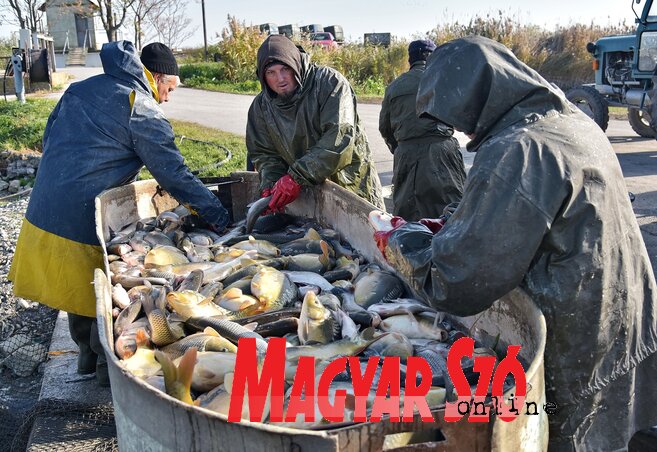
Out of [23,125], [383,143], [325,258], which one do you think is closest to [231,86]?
[23,125]

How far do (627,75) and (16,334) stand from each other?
13120mm

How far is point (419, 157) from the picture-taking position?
611 centimetres

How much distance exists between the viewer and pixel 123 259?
170 inches

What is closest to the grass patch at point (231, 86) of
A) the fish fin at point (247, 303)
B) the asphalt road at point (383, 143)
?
the asphalt road at point (383, 143)

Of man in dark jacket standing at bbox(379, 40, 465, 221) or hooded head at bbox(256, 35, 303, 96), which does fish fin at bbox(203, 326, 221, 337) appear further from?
man in dark jacket standing at bbox(379, 40, 465, 221)

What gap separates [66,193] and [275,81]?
1.80 m

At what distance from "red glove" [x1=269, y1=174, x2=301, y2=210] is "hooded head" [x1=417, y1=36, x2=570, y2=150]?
2.70m

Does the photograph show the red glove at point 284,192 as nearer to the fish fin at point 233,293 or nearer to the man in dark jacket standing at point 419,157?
the man in dark jacket standing at point 419,157

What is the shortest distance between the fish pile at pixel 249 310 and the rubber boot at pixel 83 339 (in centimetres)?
66

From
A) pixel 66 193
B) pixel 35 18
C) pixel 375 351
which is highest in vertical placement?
pixel 35 18

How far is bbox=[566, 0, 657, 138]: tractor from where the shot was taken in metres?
13.2

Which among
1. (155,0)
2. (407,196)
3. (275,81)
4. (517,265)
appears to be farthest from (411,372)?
(155,0)

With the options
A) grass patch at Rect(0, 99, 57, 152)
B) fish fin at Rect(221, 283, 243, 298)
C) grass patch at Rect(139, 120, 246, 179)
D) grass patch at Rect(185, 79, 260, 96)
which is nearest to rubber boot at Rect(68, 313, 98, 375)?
fish fin at Rect(221, 283, 243, 298)

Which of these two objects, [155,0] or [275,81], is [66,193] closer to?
[275,81]
